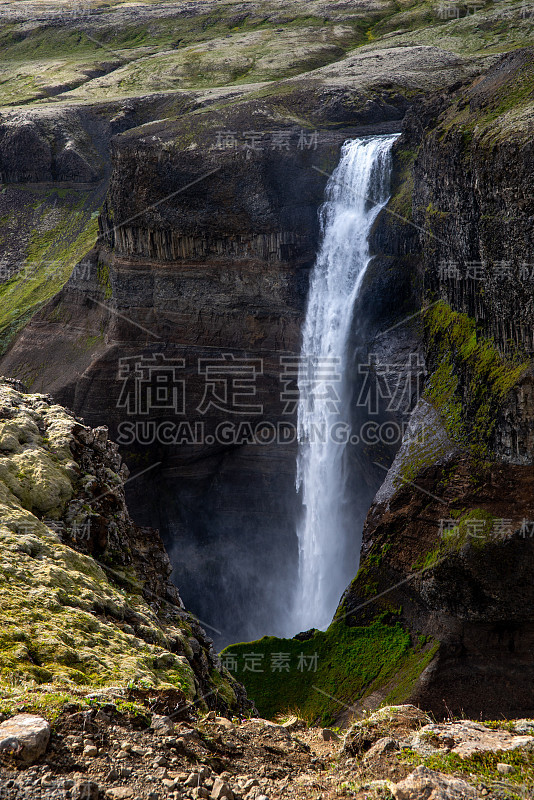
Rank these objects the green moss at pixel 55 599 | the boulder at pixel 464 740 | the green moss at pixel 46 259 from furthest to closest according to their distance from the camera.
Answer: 1. the green moss at pixel 46 259
2. the green moss at pixel 55 599
3. the boulder at pixel 464 740

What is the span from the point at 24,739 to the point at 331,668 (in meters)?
→ 20.0

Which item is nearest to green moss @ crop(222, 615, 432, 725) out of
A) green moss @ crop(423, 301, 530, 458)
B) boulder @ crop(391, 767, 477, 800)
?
green moss @ crop(423, 301, 530, 458)

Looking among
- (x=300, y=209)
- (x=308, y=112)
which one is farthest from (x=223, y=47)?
(x=300, y=209)

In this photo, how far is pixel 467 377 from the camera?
23.8 m

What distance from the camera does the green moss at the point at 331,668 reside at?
2334 cm

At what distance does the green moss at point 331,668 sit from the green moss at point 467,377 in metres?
7.68

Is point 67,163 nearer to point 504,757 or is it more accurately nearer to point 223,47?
point 223,47

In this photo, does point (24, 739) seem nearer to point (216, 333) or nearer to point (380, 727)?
point (380, 727)

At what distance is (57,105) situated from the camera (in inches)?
2507

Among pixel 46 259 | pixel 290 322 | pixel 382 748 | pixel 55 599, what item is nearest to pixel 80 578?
pixel 55 599

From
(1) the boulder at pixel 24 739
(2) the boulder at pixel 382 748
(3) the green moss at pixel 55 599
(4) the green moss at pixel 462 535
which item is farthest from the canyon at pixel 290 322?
(1) the boulder at pixel 24 739

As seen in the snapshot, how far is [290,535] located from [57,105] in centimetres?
4872

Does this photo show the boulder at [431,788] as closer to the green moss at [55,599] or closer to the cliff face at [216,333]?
the green moss at [55,599]

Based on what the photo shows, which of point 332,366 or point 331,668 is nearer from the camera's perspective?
point 331,668
